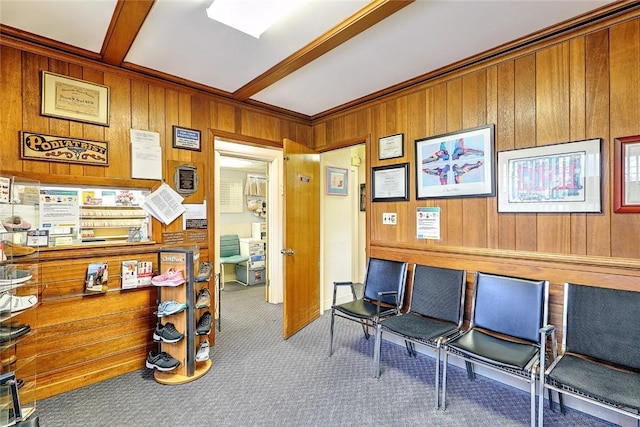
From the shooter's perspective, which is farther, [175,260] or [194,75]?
[194,75]

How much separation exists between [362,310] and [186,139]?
2205 mm

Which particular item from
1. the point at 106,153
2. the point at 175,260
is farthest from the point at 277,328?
the point at 106,153


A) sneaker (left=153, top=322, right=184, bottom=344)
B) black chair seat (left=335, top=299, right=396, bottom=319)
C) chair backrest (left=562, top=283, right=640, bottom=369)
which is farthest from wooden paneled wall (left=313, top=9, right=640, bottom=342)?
sneaker (left=153, top=322, right=184, bottom=344)

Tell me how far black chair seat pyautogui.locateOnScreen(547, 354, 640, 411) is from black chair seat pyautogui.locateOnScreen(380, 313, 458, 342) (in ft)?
2.19

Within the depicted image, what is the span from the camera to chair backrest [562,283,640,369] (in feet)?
5.61

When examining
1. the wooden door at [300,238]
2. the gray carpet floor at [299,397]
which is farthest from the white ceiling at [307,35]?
the gray carpet floor at [299,397]

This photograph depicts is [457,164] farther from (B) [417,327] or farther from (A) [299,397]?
(A) [299,397]

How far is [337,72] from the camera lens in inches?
102

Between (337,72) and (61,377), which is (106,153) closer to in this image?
(61,377)

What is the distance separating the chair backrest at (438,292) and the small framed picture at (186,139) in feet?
7.56

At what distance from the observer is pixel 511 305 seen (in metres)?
2.13

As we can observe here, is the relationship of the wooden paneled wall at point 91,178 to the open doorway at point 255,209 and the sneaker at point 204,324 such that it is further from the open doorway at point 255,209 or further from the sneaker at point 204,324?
the open doorway at point 255,209

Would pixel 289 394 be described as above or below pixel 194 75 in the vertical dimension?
below

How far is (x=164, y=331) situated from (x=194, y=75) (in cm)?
212
